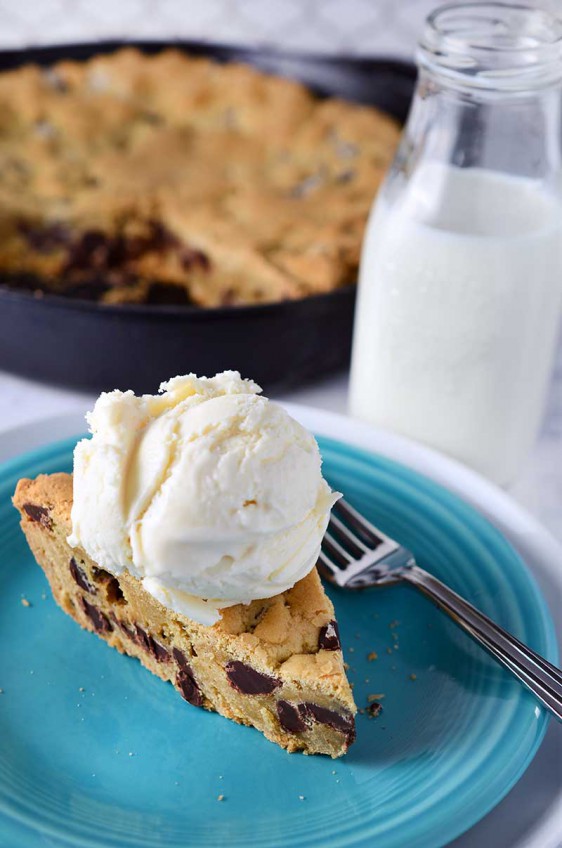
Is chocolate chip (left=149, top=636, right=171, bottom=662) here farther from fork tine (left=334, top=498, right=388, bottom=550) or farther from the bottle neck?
the bottle neck

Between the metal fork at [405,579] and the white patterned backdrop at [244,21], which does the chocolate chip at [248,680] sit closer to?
the metal fork at [405,579]

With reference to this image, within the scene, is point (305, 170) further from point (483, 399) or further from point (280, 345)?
point (483, 399)

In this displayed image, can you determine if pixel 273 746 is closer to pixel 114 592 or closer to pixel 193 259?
pixel 114 592

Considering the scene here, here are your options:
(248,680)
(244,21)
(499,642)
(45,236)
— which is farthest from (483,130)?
(244,21)

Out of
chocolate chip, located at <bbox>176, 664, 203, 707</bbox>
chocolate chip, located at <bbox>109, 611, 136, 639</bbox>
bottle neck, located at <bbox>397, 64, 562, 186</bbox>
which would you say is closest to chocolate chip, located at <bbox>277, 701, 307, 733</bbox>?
chocolate chip, located at <bbox>176, 664, 203, 707</bbox>

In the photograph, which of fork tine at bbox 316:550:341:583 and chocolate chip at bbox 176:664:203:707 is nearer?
chocolate chip at bbox 176:664:203:707
